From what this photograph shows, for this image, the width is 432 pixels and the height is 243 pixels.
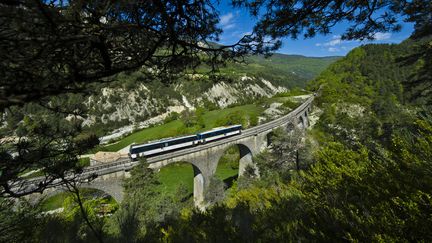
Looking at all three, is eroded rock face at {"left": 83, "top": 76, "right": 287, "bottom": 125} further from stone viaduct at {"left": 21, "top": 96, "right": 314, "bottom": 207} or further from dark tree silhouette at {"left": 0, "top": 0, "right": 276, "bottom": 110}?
dark tree silhouette at {"left": 0, "top": 0, "right": 276, "bottom": 110}

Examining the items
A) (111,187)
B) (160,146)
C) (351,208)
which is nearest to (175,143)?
(160,146)

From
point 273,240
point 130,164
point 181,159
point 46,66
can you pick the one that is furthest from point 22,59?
point 181,159

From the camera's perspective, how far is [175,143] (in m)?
26.4

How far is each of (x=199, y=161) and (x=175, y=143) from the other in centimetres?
304

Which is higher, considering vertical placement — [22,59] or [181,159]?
[22,59]

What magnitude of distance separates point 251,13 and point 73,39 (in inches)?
112

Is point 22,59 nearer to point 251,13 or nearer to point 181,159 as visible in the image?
point 251,13

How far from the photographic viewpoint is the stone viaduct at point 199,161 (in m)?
20.5

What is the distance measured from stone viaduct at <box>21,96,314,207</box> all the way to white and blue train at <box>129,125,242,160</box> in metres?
1.28

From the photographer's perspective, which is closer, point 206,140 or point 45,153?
point 45,153

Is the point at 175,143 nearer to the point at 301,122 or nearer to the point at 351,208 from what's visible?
the point at 351,208

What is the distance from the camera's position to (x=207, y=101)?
100m

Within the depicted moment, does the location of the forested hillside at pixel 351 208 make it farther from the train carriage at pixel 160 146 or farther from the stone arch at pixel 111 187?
the train carriage at pixel 160 146

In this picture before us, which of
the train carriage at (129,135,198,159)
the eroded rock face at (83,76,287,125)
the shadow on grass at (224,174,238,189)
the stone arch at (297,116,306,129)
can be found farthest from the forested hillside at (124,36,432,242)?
the eroded rock face at (83,76,287,125)
